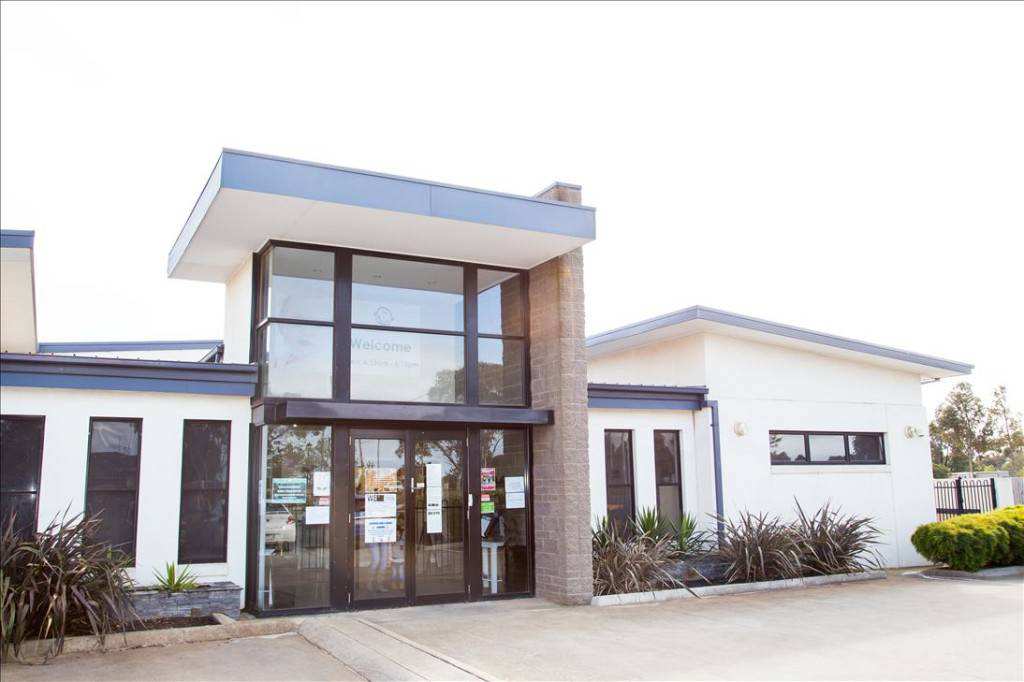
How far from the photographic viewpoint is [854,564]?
1377cm

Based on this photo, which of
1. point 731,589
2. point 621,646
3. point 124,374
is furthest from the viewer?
point 731,589

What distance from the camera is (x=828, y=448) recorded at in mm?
15516

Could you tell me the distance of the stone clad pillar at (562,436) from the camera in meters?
11.1

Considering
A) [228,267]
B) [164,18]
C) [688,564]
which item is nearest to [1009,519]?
[688,564]

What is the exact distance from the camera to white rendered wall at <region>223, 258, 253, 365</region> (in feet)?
36.8

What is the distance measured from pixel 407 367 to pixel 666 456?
16.5 ft

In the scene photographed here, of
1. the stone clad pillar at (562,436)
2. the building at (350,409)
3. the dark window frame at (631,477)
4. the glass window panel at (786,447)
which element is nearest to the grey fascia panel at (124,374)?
the building at (350,409)

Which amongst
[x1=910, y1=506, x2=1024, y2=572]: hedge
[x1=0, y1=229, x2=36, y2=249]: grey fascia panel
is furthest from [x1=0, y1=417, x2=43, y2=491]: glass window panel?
[x1=910, y1=506, x2=1024, y2=572]: hedge

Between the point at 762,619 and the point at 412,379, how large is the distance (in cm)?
513

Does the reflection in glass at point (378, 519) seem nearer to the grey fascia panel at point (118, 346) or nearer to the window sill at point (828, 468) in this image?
the window sill at point (828, 468)

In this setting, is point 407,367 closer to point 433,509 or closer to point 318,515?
point 433,509

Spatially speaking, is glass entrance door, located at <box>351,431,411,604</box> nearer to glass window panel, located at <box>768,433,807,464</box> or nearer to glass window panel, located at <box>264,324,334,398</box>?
glass window panel, located at <box>264,324,334,398</box>

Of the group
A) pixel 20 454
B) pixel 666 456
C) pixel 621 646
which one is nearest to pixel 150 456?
pixel 20 454

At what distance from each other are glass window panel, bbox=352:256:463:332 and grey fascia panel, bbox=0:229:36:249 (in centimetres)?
381
